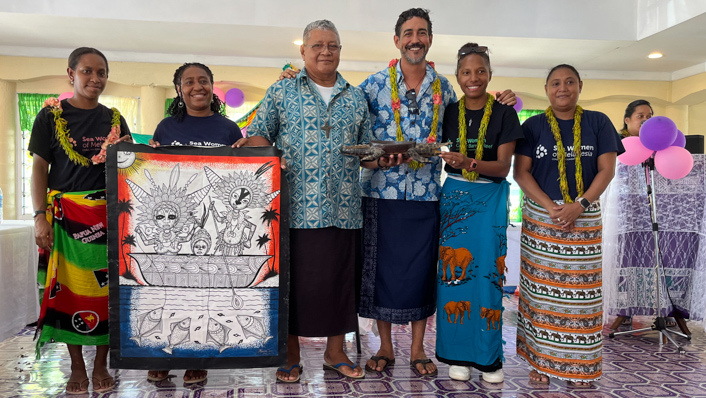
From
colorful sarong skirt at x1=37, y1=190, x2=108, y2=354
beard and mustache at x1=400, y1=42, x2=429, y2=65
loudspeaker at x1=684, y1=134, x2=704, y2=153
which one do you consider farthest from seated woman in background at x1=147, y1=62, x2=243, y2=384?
loudspeaker at x1=684, y1=134, x2=704, y2=153

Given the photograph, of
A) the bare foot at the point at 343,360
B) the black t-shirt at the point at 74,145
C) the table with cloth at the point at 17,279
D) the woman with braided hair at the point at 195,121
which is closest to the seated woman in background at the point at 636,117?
the bare foot at the point at 343,360

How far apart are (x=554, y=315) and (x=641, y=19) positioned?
6.07m

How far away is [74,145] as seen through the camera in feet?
8.61

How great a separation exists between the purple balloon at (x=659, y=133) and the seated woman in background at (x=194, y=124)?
2.81 meters

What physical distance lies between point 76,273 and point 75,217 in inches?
10.7

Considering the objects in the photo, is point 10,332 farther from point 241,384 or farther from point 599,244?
point 599,244

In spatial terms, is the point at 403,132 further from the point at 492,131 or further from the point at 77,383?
the point at 77,383

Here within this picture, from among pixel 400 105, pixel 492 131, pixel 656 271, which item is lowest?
pixel 656 271

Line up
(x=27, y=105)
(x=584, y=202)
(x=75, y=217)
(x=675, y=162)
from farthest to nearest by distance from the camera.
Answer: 1. (x=27, y=105)
2. (x=675, y=162)
3. (x=584, y=202)
4. (x=75, y=217)

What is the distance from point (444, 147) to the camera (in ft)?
8.46

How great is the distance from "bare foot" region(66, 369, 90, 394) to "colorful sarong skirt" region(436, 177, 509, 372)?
1781mm

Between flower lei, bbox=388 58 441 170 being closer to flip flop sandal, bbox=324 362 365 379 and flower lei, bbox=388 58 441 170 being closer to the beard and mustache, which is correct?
the beard and mustache

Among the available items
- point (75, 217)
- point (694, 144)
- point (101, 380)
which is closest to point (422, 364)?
point (101, 380)

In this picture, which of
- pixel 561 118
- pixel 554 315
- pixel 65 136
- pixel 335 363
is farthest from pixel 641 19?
pixel 65 136
